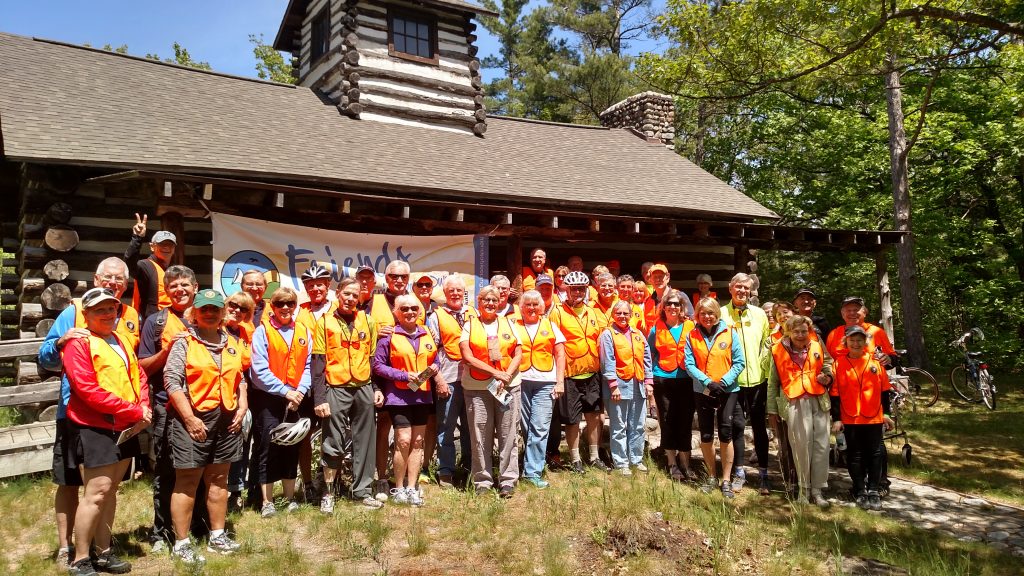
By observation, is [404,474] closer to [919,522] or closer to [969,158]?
[919,522]

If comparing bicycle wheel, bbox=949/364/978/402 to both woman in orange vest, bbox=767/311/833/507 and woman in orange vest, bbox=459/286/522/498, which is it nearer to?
woman in orange vest, bbox=767/311/833/507

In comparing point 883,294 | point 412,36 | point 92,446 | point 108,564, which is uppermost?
point 412,36

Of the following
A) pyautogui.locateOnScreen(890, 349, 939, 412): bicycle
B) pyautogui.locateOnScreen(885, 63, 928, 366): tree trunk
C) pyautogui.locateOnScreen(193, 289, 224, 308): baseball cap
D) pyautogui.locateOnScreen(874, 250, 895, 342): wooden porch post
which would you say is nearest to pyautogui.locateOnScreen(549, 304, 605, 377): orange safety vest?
pyautogui.locateOnScreen(193, 289, 224, 308): baseball cap

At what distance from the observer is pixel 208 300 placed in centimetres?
418

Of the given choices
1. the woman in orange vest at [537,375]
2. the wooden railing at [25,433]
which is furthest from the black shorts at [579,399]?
the wooden railing at [25,433]

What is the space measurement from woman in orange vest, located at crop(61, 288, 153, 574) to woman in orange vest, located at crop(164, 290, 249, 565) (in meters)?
0.25

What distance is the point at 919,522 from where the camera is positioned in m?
5.69

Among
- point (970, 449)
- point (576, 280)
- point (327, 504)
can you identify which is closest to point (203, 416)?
point (327, 504)

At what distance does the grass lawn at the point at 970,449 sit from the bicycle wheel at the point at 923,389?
0.72 feet

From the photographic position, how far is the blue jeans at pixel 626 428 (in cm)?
658

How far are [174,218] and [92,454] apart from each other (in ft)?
11.8

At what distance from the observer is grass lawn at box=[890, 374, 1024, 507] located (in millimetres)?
6905

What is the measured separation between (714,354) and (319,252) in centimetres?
441

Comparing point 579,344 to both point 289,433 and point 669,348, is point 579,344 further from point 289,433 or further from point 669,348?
point 289,433
